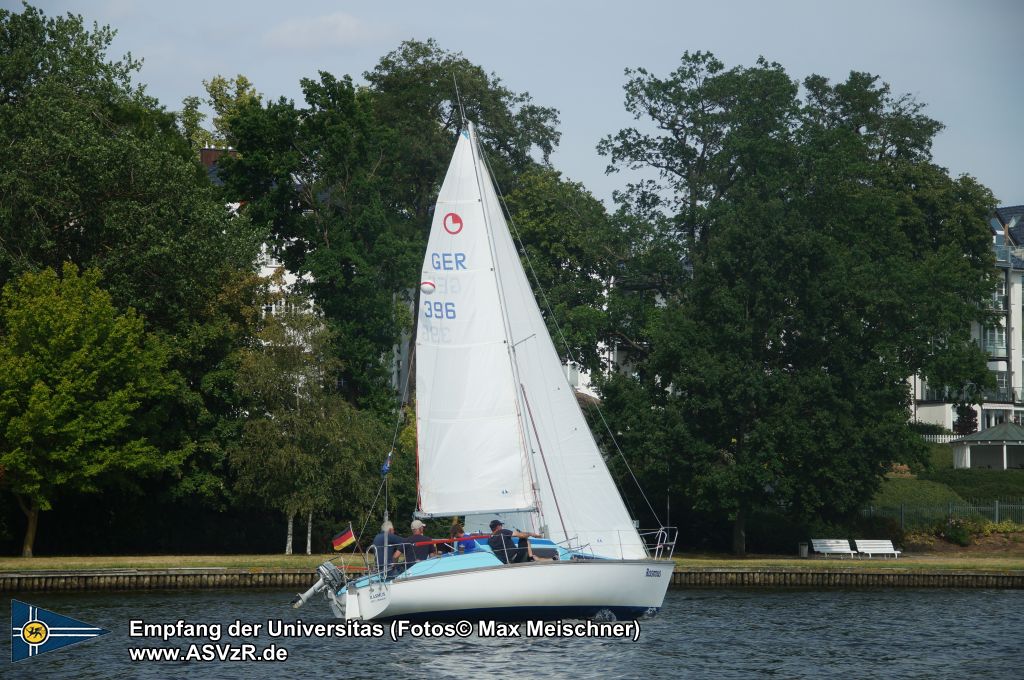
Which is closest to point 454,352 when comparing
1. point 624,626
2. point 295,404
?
point 624,626

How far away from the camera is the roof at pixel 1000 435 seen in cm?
8600

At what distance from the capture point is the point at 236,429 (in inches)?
2375

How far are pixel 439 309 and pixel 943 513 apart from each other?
134 ft

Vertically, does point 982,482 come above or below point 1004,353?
below

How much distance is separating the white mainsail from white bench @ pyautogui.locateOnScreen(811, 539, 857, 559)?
27.9 meters

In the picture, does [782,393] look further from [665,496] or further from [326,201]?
[326,201]

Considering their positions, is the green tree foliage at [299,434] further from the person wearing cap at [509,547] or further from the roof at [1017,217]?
the roof at [1017,217]

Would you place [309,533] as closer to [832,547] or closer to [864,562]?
[864,562]

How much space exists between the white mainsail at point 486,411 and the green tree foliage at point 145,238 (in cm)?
2421

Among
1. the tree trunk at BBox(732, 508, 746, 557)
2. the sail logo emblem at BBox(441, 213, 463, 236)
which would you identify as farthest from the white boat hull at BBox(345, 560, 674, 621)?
the tree trunk at BBox(732, 508, 746, 557)

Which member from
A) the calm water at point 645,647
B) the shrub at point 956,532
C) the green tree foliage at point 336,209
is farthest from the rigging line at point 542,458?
the shrub at point 956,532

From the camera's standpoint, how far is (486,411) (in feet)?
122

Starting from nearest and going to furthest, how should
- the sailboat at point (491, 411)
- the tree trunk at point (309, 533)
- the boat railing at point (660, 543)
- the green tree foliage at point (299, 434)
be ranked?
1. the sailboat at point (491, 411)
2. the boat railing at point (660, 543)
3. the green tree foliage at point (299, 434)
4. the tree trunk at point (309, 533)

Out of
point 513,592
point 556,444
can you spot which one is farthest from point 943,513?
point 513,592
